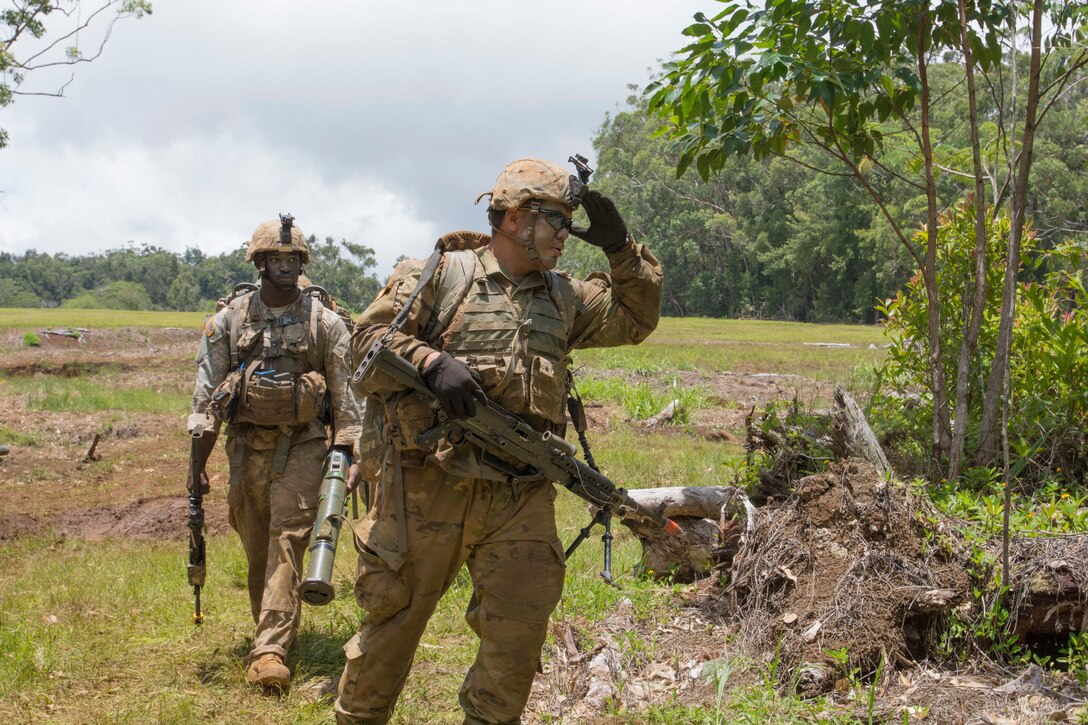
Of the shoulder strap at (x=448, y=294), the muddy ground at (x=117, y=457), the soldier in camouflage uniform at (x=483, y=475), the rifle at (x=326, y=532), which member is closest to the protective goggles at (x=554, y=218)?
the soldier in camouflage uniform at (x=483, y=475)

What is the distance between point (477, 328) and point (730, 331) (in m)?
37.4

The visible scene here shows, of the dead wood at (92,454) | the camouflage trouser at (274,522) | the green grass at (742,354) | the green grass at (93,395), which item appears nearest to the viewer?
the camouflage trouser at (274,522)

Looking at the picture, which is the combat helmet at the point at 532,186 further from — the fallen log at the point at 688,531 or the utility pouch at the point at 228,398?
the fallen log at the point at 688,531

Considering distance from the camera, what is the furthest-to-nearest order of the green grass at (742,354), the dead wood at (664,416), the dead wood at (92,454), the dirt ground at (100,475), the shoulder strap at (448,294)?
the green grass at (742,354), the dead wood at (664,416), the dead wood at (92,454), the dirt ground at (100,475), the shoulder strap at (448,294)

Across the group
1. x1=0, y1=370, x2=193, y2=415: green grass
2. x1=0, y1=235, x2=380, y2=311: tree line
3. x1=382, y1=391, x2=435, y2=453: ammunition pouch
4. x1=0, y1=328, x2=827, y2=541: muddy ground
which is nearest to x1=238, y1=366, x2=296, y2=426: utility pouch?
x1=382, y1=391, x2=435, y2=453: ammunition pouch

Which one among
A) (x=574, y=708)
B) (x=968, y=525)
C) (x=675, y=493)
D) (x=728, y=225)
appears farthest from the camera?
(x=728, y=225)

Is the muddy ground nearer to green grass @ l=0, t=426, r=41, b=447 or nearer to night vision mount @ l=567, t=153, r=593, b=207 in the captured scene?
green grass @ l=0, t=426, r=41, b=447

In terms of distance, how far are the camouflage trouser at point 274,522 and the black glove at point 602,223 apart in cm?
236

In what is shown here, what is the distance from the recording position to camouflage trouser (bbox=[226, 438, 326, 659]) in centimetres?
519

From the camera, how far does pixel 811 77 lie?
575cm

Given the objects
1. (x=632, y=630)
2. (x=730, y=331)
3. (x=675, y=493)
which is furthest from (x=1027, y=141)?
(x=730, y=331)

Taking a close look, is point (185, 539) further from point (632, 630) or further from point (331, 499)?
point (632, 630)

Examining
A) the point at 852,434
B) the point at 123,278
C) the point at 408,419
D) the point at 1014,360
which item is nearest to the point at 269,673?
the point at 408,419

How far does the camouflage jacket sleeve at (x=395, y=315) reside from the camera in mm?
3900
